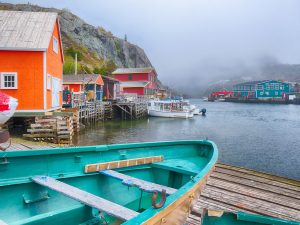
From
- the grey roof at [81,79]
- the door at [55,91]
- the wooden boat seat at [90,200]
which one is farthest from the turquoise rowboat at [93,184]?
the grey roof at [81,79]

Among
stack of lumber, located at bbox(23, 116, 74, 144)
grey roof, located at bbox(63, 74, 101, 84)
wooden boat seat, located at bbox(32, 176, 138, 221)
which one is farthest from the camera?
grey roof, located at bbox(63, 74, 101, 84)

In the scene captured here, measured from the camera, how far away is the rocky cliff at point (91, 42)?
78438mm

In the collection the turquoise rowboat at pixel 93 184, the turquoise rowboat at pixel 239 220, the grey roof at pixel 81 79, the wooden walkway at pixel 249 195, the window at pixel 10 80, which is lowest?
the wooden walkway at pixel 249 195

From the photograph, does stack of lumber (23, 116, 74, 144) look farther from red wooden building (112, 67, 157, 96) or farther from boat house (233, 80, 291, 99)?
boat house (233, 80, 291, 99)

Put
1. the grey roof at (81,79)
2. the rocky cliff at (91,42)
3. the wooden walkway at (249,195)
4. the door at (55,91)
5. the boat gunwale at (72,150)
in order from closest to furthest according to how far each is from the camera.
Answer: the boat gunwale at (72,150), the wooden walkway at (249,195), the door at (55,91), the grey roof at (81,79), the rocky cliff at (91,42)

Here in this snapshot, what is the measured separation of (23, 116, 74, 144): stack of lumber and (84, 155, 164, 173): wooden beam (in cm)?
1273

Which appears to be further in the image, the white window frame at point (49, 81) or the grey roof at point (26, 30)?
the white window frame at point (49, 81)

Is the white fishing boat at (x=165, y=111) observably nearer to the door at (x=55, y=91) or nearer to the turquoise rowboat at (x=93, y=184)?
the door at (x=55, y=91)

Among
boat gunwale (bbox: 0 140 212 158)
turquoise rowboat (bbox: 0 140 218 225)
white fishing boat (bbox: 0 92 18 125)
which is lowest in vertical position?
turquoise rowboat (bbox: 0 140 218 225)

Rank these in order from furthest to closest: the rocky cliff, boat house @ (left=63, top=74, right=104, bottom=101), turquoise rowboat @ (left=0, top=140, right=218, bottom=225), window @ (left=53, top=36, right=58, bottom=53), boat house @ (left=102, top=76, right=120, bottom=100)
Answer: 1. the rocky cliff
2. boat house @ (left=102, top=76, right=120, bottom=100)
3. boat house @ (left=63, top=74, right=104, bottom=101)
4. window @ (left=53, top=36, right=58, bottom=53)
5. turquoise rowboat @ (left=0, top=140, right=218, bottom=225)

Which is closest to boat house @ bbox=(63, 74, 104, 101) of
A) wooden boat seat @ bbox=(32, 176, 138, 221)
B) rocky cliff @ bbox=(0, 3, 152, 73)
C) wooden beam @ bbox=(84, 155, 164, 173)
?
wooden beam @ bbox=(84, 155, 164, 173)

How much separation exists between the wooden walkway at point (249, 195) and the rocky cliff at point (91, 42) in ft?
208

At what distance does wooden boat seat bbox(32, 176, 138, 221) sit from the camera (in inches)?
155

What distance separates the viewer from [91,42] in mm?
90500
